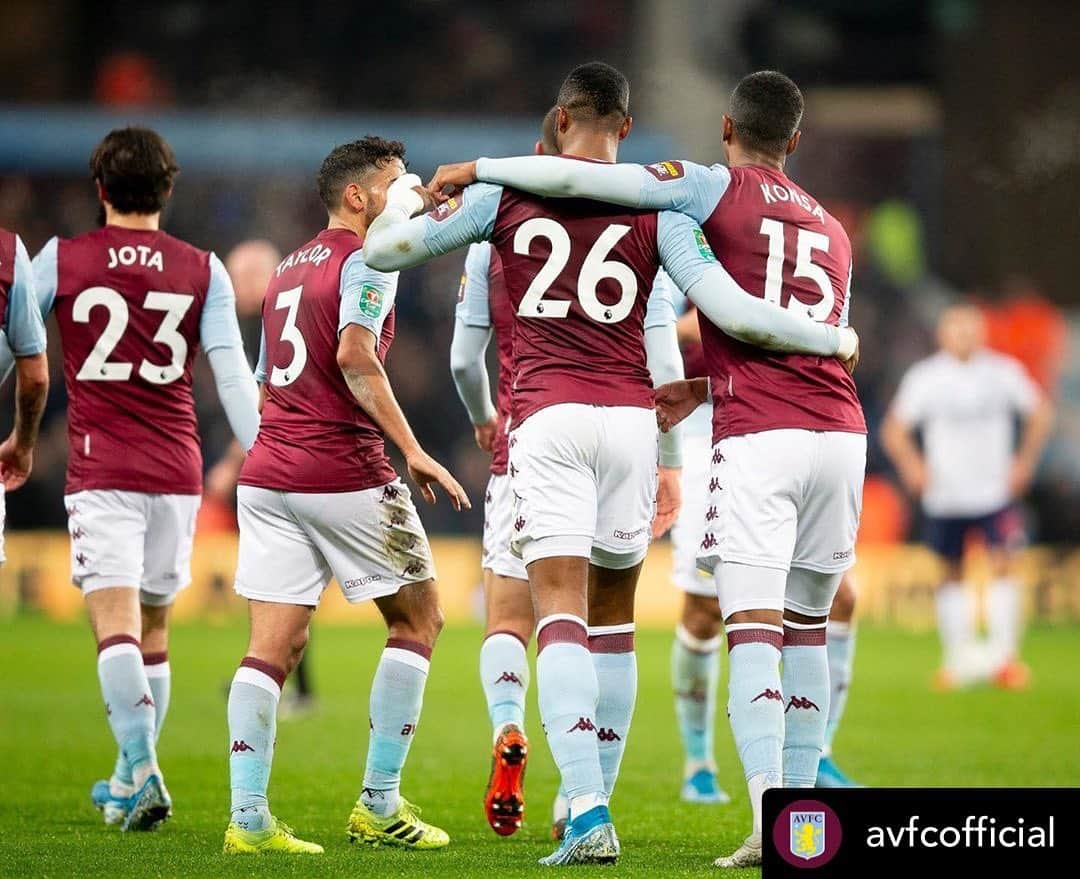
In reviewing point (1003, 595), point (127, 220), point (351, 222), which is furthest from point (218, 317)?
point (1003, 595)

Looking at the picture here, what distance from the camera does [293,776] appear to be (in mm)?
7926

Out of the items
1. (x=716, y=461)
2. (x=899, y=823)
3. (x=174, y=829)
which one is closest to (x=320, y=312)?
(x=716, y=461)

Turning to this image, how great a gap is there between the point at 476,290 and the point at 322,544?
55.3 inches

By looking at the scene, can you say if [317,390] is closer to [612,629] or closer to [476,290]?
[476,290]

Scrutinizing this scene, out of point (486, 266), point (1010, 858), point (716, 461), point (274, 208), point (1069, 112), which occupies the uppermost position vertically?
point (1069, 112)

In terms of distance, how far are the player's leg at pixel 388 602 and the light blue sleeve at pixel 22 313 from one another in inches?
49.6

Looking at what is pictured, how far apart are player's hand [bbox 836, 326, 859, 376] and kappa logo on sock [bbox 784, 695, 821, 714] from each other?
1.08m

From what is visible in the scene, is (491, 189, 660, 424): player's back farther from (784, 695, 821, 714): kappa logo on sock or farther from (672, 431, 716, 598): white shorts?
(672, 431, 716, 598): white shorts

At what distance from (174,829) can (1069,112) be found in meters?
19.7

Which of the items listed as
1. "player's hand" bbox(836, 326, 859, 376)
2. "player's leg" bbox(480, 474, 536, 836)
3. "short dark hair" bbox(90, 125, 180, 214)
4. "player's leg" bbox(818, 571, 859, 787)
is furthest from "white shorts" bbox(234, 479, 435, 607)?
"player's leg" bbox(818, 571, 859, 787)

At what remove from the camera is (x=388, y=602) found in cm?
589

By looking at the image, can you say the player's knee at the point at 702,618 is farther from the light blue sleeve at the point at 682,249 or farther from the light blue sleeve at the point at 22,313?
the light blue sleeve at the point at 22,313

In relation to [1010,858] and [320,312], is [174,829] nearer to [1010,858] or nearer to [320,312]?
[320,312]

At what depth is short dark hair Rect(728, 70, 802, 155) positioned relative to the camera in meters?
5.56
